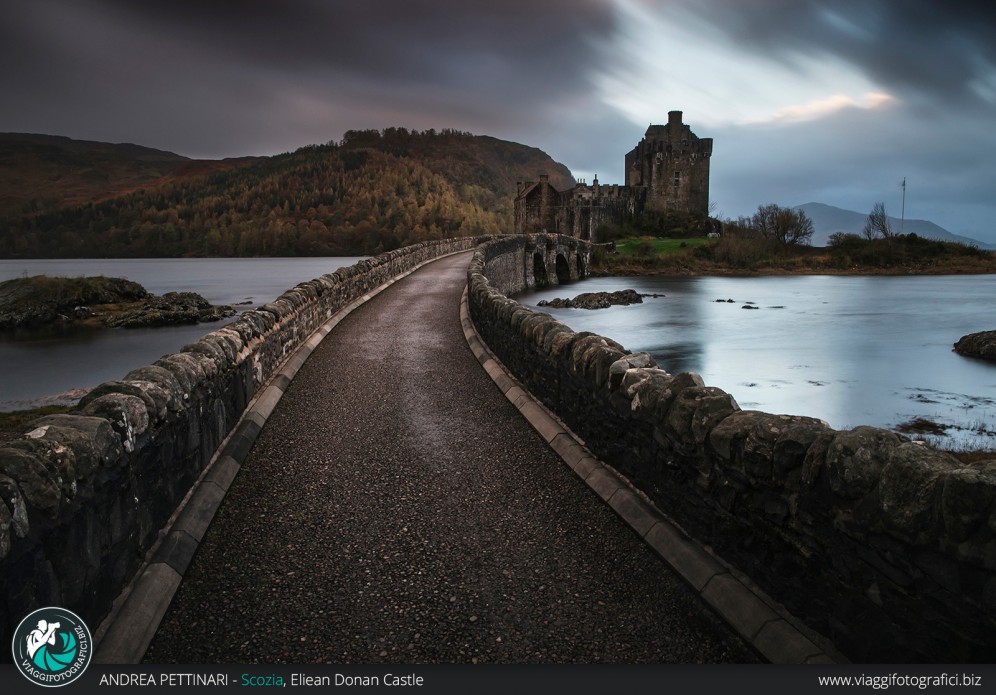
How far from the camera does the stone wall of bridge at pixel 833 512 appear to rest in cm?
224

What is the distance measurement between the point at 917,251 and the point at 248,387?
69.1 metres

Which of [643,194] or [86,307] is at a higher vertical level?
[643,194]

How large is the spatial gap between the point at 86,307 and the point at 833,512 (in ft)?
128

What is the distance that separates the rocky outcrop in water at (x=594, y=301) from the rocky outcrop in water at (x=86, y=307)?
1788cm

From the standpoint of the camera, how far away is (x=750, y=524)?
3.23 metres

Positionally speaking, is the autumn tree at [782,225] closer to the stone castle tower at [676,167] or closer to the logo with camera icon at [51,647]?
the stone castle tower at [676,167]

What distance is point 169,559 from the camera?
11.9 ft

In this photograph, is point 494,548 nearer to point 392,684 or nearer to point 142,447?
point 392,684

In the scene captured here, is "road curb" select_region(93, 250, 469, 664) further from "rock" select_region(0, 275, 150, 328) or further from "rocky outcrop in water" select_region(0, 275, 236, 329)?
"rock" select_region(0, 275, 150, 328)

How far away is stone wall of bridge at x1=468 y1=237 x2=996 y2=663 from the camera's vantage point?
7.35 ft

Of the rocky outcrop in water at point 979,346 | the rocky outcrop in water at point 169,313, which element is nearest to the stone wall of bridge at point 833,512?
the rocky outcrop in water at point 979,346

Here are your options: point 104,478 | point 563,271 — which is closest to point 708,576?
point 104,478

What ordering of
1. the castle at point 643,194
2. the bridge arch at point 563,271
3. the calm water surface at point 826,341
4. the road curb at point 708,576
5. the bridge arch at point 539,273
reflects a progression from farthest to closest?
the castle at point 643,194 < the bridge arch at point 563,271 < the bridge arch at point 539,273 < the calm water surface at point 826,341 < the road curb at point 708,576

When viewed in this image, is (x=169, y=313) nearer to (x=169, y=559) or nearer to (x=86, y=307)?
(x=86, y=307)
